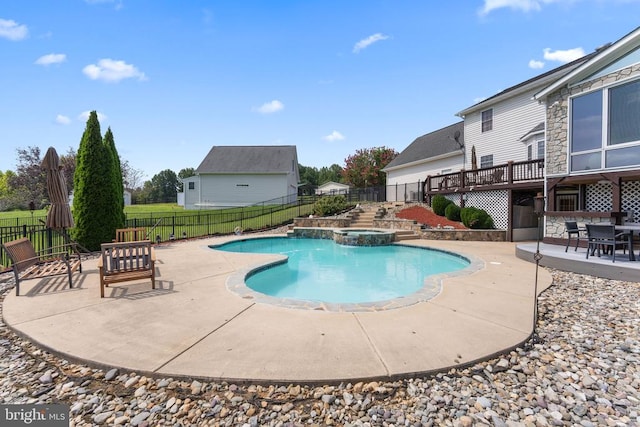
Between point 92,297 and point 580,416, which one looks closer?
point 580,416

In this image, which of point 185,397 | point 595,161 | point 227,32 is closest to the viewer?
point 185,397

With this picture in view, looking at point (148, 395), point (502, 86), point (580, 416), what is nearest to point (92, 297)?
point (148, 395)

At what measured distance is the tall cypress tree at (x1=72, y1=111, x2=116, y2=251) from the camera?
984 cm

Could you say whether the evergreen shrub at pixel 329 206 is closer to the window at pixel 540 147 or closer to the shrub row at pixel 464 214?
the shrub row at pixel 464 214

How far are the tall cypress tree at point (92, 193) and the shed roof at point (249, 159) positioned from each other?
1835 centimetres

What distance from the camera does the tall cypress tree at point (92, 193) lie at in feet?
32.3

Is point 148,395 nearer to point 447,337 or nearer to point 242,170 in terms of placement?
point 447,337

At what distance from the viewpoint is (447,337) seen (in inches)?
133

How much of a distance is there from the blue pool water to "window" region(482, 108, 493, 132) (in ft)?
38.0

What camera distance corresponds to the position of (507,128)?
55.3 feet

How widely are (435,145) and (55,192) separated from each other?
23261 millimetres

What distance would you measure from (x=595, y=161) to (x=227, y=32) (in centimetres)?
1365

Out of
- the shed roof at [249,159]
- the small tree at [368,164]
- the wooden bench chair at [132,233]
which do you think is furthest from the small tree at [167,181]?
the wooden bench chair at [132,233]

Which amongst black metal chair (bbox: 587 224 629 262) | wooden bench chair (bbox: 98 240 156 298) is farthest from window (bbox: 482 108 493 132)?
wooden bench chair (bbox: 98 240 156 298)
